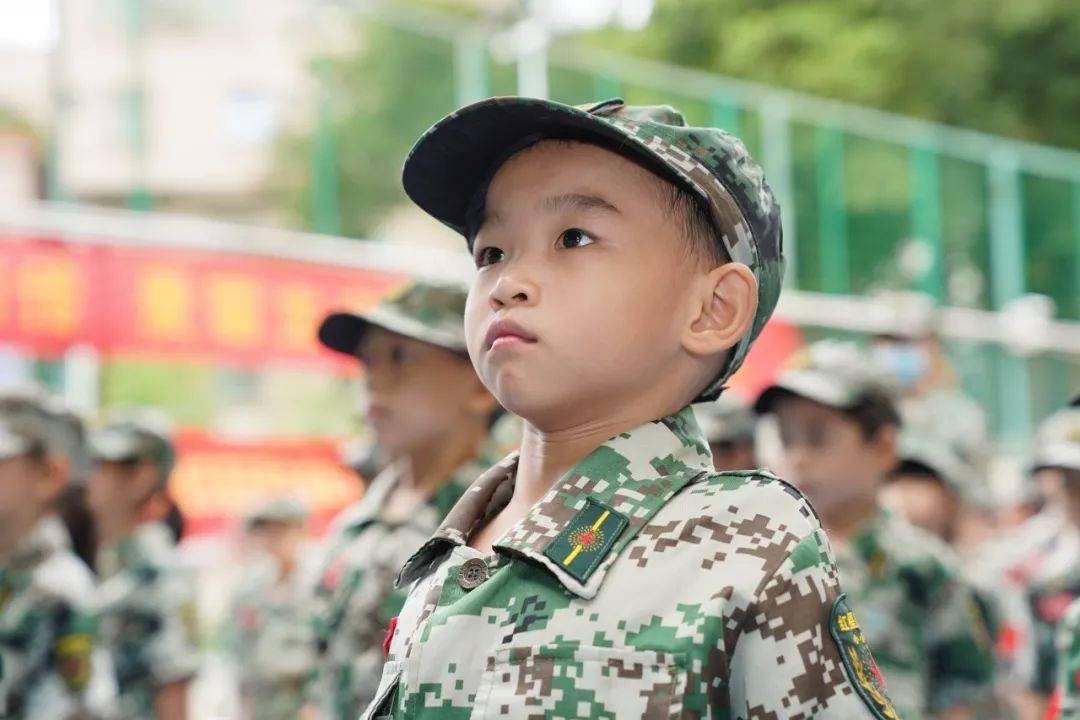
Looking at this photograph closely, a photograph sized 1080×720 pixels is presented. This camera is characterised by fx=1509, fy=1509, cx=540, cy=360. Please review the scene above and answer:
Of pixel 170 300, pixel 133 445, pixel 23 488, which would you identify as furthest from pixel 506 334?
pixel 170 300

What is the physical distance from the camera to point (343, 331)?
4.04 meters

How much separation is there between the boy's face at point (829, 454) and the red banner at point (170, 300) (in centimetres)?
670

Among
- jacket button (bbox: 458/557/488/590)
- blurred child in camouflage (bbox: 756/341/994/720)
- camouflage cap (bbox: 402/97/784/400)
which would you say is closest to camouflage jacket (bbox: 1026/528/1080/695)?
blurred child in camouflage (bbox: 756/341/994/720)

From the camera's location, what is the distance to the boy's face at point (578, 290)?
1.79m

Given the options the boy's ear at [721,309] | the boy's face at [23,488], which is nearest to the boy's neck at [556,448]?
the boy's ear at [721,309]

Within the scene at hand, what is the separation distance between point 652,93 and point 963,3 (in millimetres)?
6895

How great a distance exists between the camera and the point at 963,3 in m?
21.0

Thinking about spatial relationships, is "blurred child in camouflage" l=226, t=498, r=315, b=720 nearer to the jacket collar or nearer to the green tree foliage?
the jacket collar

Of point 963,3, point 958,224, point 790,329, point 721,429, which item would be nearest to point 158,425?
point 721,429

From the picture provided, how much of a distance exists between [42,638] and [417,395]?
136 cm

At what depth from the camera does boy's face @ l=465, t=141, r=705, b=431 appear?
5.86 ft

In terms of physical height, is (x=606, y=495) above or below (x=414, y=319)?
below

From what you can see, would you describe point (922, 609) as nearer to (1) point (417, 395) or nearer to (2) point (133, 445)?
(1) point (417, 395)

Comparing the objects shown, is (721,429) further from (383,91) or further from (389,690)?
(383,91)
